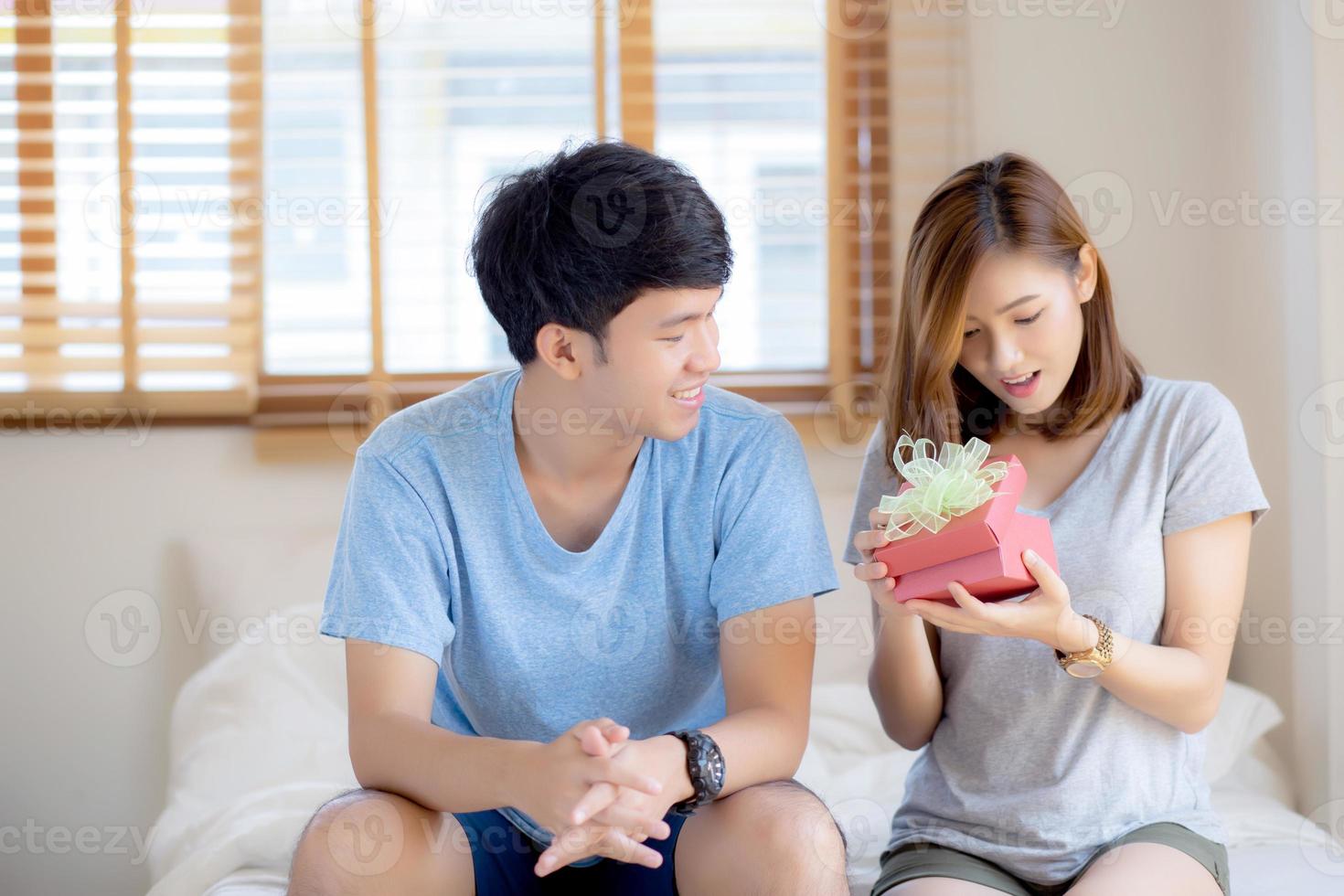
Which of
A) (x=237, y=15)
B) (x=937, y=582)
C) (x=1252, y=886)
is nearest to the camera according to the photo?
(x=937, y=582)

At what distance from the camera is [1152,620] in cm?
146

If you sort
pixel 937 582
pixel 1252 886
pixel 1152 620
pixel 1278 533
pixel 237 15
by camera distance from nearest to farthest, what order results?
pixel 937 582
pixel 1152 620
pixel 1252 886
pixel 1278 533
pixel 237 15

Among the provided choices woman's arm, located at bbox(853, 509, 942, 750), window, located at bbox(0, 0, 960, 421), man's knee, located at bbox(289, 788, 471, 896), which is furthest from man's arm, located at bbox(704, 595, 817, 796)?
window, located at bbox(0, 0, 960, 421)

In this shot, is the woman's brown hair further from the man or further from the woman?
the man

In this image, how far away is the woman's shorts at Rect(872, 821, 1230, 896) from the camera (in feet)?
4.49

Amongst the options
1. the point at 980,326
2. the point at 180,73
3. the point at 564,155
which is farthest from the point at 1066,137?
the point at 180,73

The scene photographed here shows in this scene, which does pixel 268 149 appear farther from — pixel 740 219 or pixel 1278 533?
pixel 1278 533

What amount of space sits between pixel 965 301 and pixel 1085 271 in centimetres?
18

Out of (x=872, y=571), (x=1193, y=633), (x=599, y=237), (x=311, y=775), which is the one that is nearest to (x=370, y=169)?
(x=311, y=775)

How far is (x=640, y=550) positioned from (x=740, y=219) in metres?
1.58

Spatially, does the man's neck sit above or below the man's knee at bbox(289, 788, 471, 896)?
above

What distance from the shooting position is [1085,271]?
59.2 inches

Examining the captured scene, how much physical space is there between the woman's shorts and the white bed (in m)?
0.20

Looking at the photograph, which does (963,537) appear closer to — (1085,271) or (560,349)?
(1085,271)
